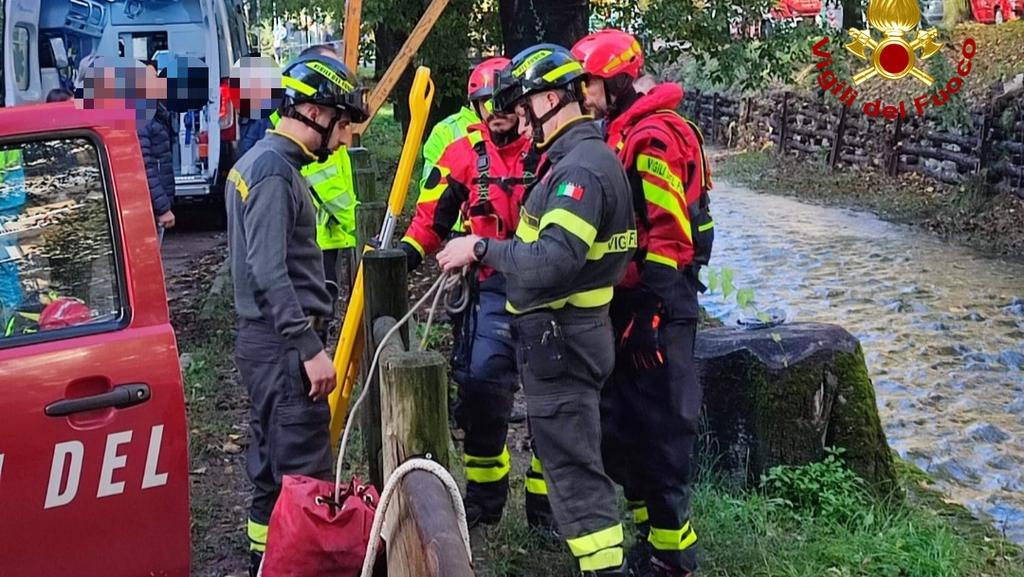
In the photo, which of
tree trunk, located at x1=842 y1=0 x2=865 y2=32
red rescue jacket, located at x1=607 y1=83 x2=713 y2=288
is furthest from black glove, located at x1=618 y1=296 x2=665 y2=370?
tree trunk, located at x1=842 y1=0 x2=865 y2=32

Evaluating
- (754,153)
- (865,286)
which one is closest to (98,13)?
(865,286)

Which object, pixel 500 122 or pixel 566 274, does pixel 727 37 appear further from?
pixel 566 274

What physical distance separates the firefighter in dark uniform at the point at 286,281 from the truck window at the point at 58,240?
1.75 ft

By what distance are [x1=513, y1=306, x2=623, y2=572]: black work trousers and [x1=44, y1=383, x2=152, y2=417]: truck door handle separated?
1.18 meters

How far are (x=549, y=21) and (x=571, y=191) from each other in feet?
16.7

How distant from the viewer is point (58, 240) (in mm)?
3252

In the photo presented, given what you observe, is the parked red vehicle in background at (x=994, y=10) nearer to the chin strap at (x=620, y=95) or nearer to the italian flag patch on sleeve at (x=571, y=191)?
the chin strap at (x=620, y=95)

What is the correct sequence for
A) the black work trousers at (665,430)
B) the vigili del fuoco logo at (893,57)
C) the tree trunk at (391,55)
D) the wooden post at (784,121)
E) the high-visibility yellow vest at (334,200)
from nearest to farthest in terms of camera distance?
the black work trousers at (665,430) < the high-visibility yellow vest at (334,200) < the vigili del fuoco logo at (893,57) < the tree trunk at (391,55) < the wooden post at (784,121)

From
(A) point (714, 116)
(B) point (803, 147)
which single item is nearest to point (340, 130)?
(B) point (803, 147)

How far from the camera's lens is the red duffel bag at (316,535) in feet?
10.2

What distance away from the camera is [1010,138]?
581 inches

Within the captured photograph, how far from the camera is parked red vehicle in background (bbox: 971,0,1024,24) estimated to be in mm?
22734

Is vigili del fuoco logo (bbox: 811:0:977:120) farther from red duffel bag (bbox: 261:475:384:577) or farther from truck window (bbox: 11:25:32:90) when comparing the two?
truck window (bbox: 11:25:32:90)

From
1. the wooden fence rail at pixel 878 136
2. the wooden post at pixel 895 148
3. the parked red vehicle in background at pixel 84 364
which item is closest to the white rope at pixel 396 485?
the parked red vehicle in background at pixel 84 364
